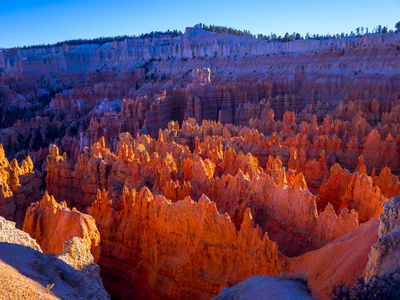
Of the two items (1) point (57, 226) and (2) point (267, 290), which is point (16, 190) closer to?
(1) point (57, 226)

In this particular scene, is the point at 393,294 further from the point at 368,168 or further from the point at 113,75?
the point at 113,75

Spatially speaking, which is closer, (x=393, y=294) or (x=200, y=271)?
(x=393, y=294)

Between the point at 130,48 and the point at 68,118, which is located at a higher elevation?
the point at 130,48

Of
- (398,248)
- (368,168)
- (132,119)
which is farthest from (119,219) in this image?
(132,119)

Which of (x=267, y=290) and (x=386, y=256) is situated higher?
(x=386, y=256)

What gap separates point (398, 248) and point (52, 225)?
29.8 ft

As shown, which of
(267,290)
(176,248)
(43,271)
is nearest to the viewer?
(43,271)

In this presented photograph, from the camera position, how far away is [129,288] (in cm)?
1145

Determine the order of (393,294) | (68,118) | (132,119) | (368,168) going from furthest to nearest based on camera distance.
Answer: (68,118) < (132,119) < (368,168) < (393,294)

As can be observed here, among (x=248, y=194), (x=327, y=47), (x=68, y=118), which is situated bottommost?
(x=68, y=118)

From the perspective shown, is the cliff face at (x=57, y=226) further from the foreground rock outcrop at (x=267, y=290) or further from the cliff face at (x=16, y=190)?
the foreground rock outcrop at (x=267, y=290)

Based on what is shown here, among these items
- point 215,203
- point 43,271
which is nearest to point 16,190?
point 215,203

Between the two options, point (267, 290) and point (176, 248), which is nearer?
point (267, 290)

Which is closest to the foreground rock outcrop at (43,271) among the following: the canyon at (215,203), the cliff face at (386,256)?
the canyon at (215,203)
